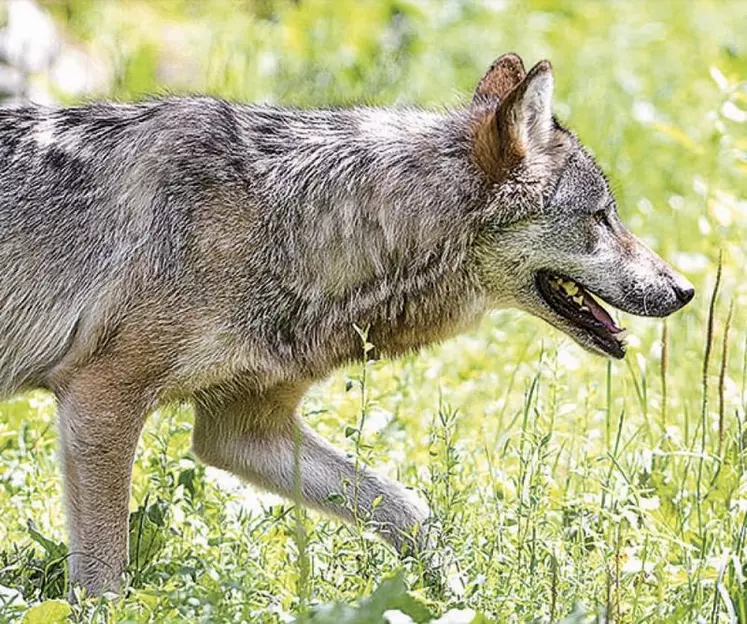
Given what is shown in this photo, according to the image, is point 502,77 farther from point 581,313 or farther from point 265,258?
point 265,258

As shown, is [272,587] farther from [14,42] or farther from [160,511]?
[14,42]

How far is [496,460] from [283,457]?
3.05 feet

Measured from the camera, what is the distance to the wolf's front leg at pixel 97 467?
4.58m

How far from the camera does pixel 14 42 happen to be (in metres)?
8.82

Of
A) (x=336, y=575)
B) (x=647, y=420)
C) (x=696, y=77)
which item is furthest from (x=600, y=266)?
(x=696, y=77)

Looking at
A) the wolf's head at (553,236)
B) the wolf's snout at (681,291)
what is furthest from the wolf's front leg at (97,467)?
the wolf's snout at (681,291)

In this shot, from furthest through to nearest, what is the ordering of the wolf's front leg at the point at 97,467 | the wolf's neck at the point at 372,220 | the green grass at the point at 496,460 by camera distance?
1. the wolf's neck at the point at 372,220
2. the wolf's front leg at the point at 97,467
3. the green grass at the point at 496,460

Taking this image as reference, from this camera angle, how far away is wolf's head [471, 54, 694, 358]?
488cm

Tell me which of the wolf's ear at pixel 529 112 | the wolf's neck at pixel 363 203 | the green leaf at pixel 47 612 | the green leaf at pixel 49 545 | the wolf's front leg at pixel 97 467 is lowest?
the green leaf at pixel 47 612

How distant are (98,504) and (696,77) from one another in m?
7.31

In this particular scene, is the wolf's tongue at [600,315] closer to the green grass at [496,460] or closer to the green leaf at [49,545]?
the green grass at [496,460]

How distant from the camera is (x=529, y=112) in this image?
4812 millimetres

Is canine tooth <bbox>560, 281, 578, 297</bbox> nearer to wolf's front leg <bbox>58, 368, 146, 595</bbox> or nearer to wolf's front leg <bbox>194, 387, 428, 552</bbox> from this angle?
wolf's front leg <bbox>194, 387, 428, 552</bbox>

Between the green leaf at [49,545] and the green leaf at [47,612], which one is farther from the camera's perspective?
the green leaf at [49,545]
